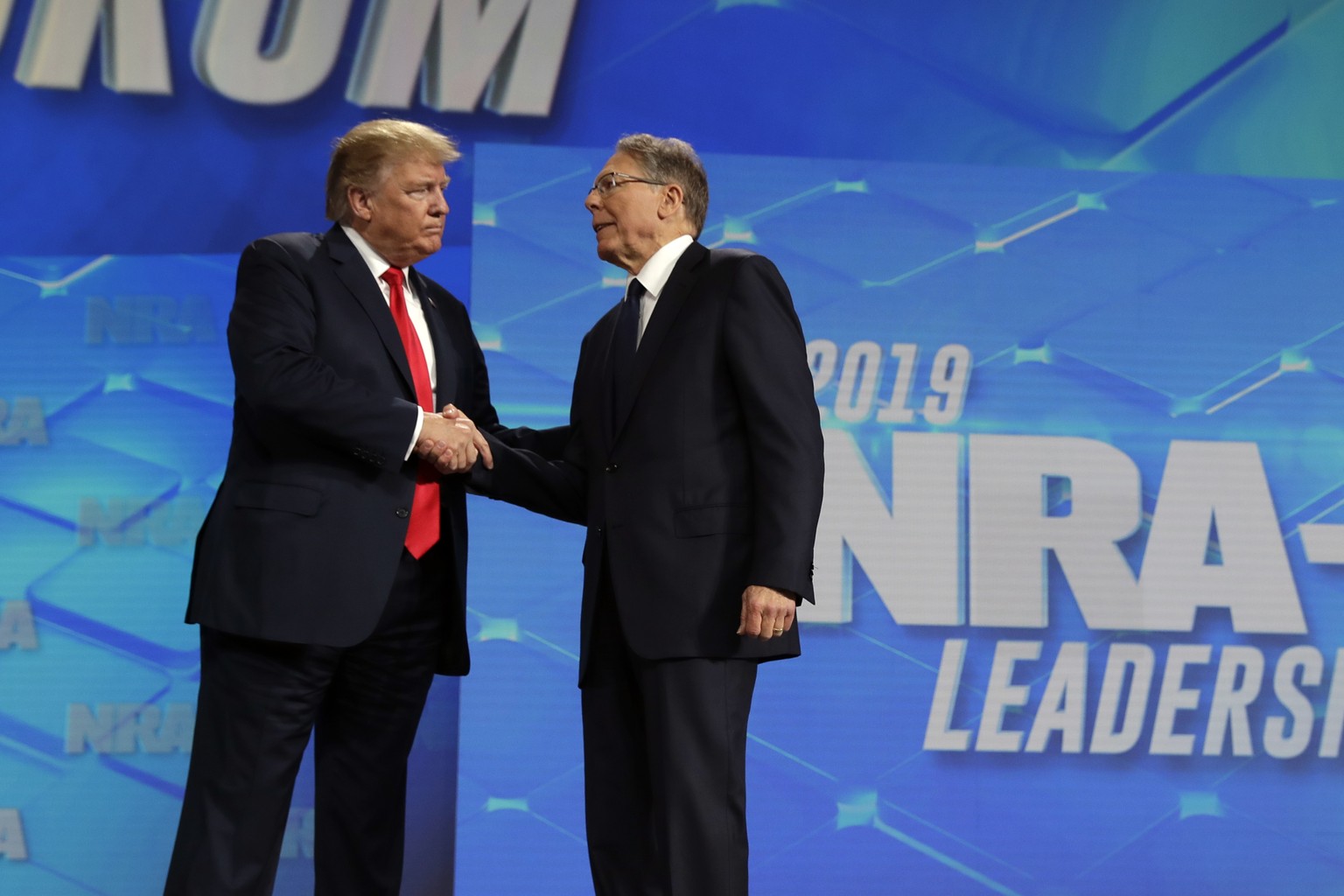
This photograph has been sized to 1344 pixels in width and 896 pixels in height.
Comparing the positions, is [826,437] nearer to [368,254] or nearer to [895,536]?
[895,536]

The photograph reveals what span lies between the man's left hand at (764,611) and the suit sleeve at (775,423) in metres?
0.02

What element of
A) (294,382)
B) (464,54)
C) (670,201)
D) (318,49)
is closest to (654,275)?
(670,201)

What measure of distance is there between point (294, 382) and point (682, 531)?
0.70 m

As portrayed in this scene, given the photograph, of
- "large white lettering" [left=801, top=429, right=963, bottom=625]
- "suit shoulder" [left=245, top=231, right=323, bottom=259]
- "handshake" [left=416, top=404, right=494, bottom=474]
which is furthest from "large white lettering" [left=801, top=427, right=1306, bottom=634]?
"suit shoulder" [left=245, top=231, right=323, bottom=259]

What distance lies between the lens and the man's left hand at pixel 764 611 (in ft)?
6.82

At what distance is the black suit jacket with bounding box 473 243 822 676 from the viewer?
2135mm

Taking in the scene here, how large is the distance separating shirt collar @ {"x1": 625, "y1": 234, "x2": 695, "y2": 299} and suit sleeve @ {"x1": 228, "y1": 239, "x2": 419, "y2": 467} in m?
0.46

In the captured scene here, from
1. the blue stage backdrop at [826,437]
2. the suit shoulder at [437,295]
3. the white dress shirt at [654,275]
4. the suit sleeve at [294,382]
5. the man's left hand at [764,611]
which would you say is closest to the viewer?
the man's left hand at [764,611]

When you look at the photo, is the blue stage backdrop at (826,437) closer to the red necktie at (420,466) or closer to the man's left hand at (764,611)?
the red necktie at (420,466)

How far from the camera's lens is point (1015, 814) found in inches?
138

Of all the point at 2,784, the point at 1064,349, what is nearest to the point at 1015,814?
the point at 1064,349

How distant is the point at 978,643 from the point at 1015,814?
0.46 m

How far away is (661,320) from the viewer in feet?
7.51

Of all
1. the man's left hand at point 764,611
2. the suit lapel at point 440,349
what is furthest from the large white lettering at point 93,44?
the man's left hand at point 764,611
